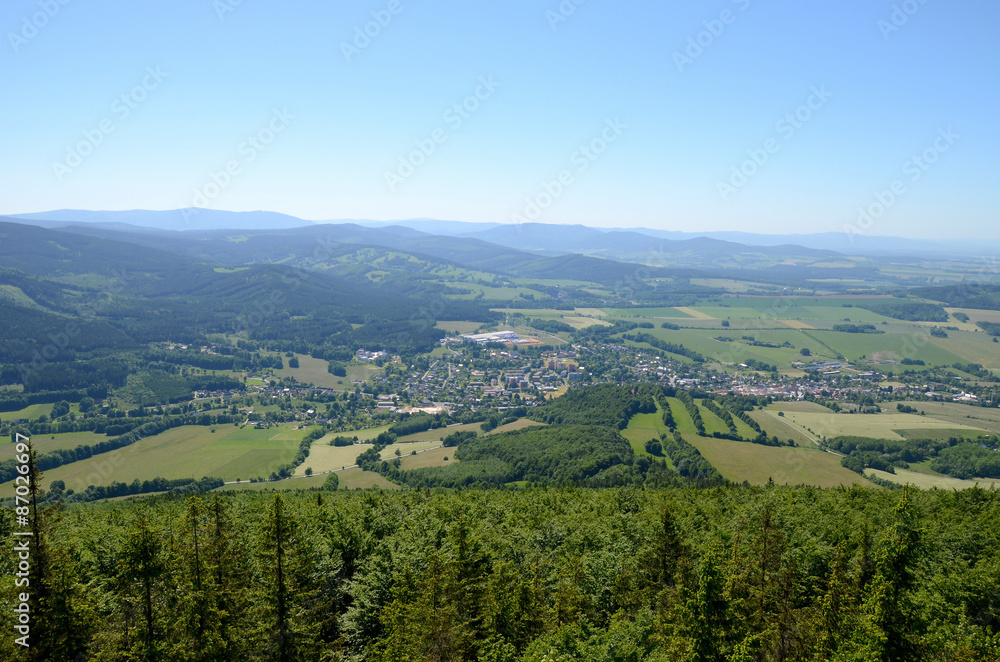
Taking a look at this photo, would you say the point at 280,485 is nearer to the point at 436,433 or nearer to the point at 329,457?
the point at 329,457

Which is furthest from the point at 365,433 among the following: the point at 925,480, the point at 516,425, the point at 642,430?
the point at 925,480

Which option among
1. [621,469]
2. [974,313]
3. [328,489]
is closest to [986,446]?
[621,469]

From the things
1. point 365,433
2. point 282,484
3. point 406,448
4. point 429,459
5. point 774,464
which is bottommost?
point 365,433

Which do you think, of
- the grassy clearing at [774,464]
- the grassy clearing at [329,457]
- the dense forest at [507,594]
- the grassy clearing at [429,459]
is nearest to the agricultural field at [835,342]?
the grassy clearing at [774,464]

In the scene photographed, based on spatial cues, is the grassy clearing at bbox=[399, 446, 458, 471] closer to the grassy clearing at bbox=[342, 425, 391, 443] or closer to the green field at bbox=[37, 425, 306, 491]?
the grassy clearing at bbox=[342, 425, 391, 443]

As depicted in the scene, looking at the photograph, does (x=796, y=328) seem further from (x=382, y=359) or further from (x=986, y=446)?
(x=382, y=359)
